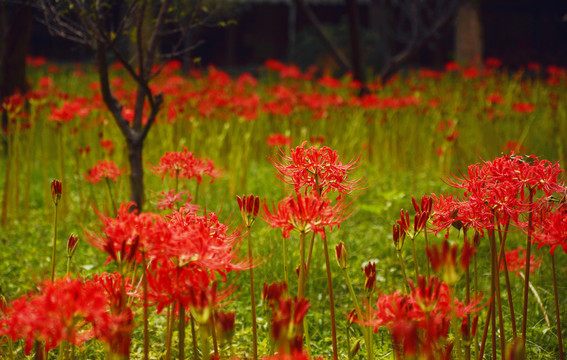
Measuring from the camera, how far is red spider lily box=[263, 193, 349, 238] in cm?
112

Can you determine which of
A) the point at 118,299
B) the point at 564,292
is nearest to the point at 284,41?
the point at 564,292

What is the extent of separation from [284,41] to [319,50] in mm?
5855

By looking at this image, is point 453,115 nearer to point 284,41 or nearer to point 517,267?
point 517,267

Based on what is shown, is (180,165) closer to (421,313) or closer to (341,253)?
(341,253)

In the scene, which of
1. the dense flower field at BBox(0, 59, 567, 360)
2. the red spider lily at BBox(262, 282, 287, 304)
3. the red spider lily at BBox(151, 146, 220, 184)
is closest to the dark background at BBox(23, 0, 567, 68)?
the dense flower field at BBox(0, 59, 567, 360)

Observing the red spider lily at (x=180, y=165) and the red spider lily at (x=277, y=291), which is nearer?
the red spider lily at (x=277, y=291)

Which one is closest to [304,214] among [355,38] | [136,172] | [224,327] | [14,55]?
[224,327]

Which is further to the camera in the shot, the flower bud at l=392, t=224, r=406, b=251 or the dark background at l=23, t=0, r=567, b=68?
the dark background at l=23, t=0, r=567, b=68

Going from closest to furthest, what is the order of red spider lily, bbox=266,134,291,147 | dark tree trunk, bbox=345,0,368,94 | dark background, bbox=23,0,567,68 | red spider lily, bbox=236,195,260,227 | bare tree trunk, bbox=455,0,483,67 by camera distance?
red spider lily, bbox=236,195,260,227
red spider lily, bbox=266,134,291,147
dark tree trunk, bbox=345,0,368,94
bare tree trunk, bbox=455,0,483,67
dark background, bbox=23,0,567,68

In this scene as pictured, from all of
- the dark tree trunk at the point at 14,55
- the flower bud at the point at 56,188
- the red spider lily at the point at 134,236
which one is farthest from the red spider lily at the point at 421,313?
the dark tree trunk at the point at 14,55

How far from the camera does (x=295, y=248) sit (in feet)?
9.86

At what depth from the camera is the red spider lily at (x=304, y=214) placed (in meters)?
1.12

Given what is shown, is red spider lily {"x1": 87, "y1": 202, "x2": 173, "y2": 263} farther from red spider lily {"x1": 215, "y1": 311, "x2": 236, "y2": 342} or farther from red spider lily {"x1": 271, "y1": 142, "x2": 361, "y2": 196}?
red spider lily {"x1": 271, "y1": 142, "x2": 361, "y2": 196}

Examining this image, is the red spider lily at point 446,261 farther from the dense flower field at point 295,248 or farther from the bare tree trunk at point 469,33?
the bare tree trunk at point 469,33
